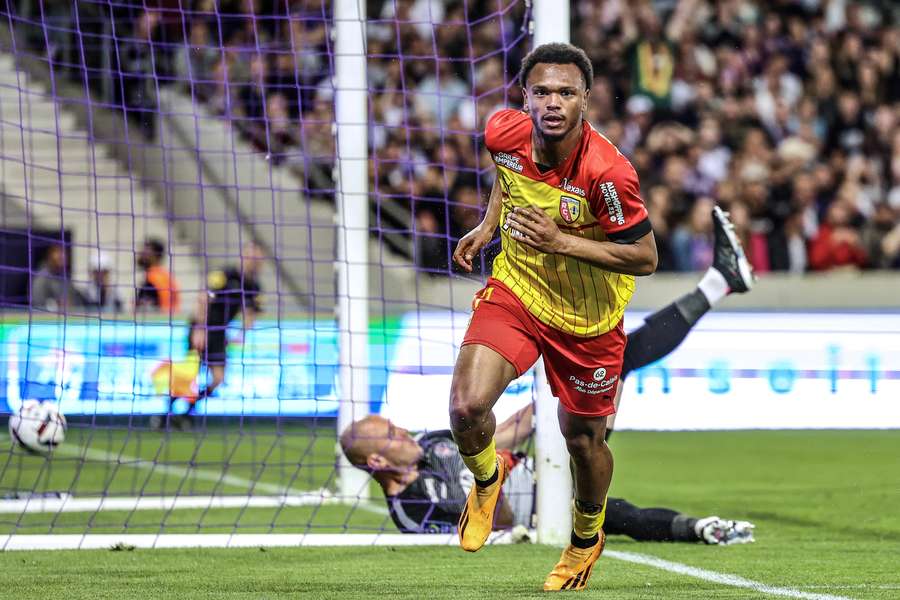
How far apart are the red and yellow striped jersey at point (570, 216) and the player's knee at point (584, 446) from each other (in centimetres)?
43

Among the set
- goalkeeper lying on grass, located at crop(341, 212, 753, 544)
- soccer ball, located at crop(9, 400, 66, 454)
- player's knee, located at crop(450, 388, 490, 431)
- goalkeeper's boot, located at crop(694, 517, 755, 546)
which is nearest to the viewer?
player's knee, located at crop(450, 388, 490, 431)

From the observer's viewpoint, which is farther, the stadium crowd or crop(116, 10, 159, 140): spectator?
the stadium crowd

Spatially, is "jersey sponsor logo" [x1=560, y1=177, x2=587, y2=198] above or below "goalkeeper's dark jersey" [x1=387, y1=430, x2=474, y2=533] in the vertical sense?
above

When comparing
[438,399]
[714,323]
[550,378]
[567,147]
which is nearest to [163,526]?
[438,399]

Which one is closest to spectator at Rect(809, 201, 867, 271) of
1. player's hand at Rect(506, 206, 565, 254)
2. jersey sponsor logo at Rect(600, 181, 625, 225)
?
jersey sponsor logo at Rect(600, 181, 625, 225)

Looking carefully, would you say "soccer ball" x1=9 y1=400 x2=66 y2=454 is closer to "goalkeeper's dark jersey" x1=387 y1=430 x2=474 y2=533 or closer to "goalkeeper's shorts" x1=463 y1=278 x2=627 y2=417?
"goalkeeper's dark jersey" x1=387 y1=430 x2=474 y2=533

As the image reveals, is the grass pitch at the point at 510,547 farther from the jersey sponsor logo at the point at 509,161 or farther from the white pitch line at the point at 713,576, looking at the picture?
the jersey sponsor logo at the point at 509,161

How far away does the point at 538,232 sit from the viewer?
534 cm

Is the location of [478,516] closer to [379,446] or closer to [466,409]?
[466,409]

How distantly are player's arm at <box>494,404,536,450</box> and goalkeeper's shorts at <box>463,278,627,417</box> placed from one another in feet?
7.50

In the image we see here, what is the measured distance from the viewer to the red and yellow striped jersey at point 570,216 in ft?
17.9

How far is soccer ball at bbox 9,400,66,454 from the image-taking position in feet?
28.9

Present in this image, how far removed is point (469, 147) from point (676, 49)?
175 inches

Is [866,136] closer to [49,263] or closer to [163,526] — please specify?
[49,263]
